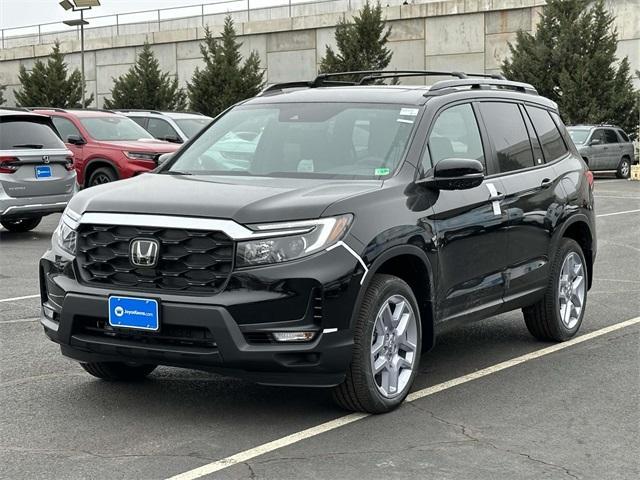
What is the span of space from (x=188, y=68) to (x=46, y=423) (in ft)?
142

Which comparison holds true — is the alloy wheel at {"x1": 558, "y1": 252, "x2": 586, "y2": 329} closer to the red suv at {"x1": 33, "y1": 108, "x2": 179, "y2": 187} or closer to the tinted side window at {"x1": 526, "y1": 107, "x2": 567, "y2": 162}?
the tinted side window at {"x1": 526, "y1": 107, "x2": 567, "y2": 162}

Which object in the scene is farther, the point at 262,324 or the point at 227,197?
the point at 227,197

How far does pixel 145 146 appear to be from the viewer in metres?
18.4

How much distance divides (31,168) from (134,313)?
9471 millimetres

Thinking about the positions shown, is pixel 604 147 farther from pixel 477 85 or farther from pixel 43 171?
pixel 477 85

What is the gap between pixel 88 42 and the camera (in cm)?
4997

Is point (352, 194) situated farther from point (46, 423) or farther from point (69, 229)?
point (46, 423)

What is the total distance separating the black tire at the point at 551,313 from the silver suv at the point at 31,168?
8.35 meters

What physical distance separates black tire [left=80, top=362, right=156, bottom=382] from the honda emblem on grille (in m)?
1.09

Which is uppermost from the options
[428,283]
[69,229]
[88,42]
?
[88,42]

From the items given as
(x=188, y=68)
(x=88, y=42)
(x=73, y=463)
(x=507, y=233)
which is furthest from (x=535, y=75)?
(x=73, y=463)

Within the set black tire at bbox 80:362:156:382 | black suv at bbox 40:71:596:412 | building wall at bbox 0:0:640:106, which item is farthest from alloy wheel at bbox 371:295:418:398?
building wall at bbox 0:0:640:106

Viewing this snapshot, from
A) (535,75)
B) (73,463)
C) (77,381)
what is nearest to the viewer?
(73,463)

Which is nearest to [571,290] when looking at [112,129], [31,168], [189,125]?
[31,168]
